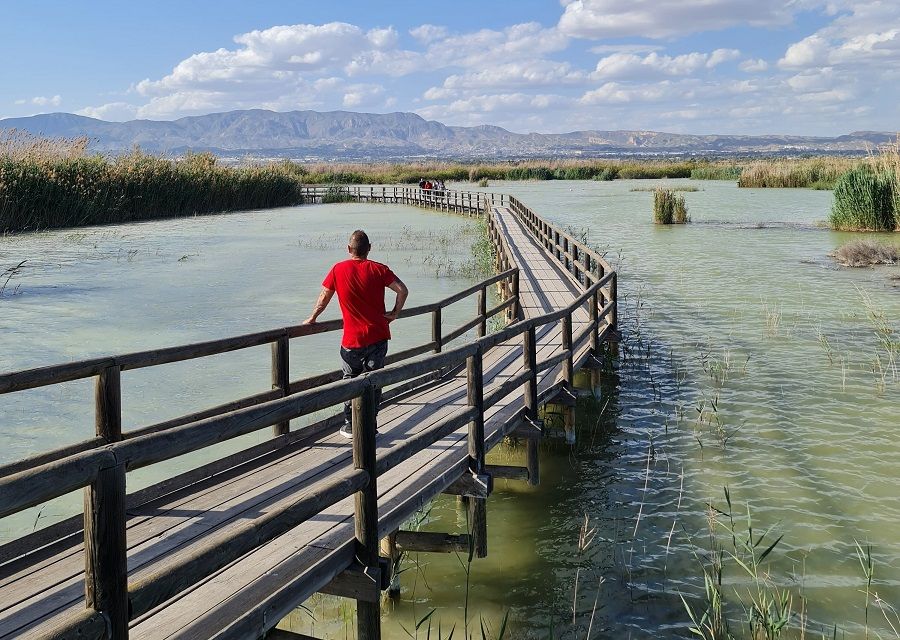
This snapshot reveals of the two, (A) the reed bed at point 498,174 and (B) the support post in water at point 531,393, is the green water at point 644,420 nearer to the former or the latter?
(B) the support post in water at point 531,393

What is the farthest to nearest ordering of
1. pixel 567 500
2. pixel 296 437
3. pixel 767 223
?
pixel 767 223 → pixel 567 500 → pixel 296 437

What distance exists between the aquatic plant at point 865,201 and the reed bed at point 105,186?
27.9m

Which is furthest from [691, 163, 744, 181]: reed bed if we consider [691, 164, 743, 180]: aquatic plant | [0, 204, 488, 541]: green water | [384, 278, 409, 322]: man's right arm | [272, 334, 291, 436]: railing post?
[272, 334, 291, 436]: railing post

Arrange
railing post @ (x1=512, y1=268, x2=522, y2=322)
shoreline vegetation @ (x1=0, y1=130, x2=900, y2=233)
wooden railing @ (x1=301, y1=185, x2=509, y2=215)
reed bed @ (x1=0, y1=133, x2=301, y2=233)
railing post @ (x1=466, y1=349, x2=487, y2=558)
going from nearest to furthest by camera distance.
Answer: railing post @ (x1=466, y1=349, x2=487, y2=558)
railing post @ (x1=512, y1=268, x2=522, y2=322)
shoreline vegetation @ (x1=0, y1=130, x2=900, y2=233)
reed bed @ (x1=0, y1=133, x2=301, y2=233)
wooden railing @ (x1=301, y1=185, x2=509, y2=215)

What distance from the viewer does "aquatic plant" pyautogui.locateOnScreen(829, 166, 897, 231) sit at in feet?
97.2

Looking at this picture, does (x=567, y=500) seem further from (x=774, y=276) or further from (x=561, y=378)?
(x=774, y=276)

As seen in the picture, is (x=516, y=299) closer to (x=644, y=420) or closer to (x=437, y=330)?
(x=644, y=420)

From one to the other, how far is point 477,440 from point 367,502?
6.45ft

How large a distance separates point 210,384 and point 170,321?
16.6 feet

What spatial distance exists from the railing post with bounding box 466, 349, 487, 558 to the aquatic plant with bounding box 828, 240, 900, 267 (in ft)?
66.8

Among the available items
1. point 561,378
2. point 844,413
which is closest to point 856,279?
point 844,413

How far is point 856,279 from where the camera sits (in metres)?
21.8

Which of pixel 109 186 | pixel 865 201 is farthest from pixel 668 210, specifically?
pixel 109 186

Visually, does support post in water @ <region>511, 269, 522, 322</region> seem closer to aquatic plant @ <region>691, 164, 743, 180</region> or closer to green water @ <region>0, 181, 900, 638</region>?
green water @ <region>0, 181, 900, 638</region>
